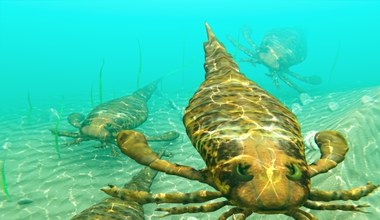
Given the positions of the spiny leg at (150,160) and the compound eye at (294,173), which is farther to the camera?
the spiny leg at (150,160)

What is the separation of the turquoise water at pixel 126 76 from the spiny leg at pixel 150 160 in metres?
3.51

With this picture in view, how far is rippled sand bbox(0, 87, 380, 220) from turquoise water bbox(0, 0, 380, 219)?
3 cm

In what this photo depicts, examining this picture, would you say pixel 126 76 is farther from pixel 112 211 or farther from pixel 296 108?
pixel 112 211

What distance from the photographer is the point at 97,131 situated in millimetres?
9094

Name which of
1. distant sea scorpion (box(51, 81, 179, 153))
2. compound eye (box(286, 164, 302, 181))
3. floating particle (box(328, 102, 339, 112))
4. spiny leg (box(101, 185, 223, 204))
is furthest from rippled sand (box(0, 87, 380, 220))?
compound eye (box(286, 164, 302, 181))

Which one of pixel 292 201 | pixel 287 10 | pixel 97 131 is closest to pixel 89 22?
pixel 287 10

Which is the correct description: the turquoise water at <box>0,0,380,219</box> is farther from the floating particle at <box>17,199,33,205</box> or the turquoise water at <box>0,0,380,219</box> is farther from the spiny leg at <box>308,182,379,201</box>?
the spiny leg at <box>308,182,379,201</box>

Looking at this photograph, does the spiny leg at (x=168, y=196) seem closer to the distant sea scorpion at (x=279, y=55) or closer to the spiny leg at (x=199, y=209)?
the spiny leg at (x=199, y=209)

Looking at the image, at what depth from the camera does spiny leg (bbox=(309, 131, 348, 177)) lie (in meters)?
2.57

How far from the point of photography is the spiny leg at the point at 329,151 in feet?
8.44

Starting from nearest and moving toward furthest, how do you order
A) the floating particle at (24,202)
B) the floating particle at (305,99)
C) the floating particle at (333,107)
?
1. the floating particle at (24,202)
2. the floating particle at (333,107)
3. the floating particle at (305,99)

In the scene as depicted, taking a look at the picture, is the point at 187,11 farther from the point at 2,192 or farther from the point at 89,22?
the point at 2,192

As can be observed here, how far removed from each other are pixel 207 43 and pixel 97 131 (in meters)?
5.55

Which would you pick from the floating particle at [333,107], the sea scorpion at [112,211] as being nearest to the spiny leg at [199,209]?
the sea scorpion at [112,211]
